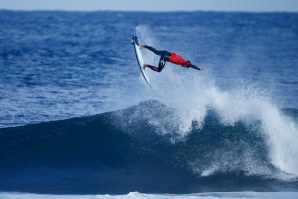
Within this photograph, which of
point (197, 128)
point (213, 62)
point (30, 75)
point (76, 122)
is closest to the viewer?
point (197, 128)

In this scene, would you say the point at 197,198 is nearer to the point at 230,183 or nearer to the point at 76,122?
the point at 230,183

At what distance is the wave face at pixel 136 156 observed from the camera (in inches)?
573

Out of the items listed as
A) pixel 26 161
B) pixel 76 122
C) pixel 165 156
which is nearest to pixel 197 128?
pixel 165 156

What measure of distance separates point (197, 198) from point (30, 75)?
20.7 m

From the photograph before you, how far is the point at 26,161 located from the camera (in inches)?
641

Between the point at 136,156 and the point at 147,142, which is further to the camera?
the point at 147,142

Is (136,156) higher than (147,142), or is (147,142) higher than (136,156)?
(147,142)

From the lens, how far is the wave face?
47.8ft

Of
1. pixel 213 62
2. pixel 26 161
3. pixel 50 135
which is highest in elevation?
pixel 213 62

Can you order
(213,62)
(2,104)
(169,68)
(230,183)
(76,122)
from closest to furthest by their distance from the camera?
(230,183) → (76,122) → (2,104) → (169,68) → (213,62)

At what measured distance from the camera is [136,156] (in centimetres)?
1658

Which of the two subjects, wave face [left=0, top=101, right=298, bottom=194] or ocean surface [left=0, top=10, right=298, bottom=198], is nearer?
ocean surface [left=0, top=10, right=298, bottom=198]

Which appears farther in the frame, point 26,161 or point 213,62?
point 213,62

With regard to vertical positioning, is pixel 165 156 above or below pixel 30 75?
below
